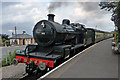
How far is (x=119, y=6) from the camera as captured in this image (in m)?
6.39

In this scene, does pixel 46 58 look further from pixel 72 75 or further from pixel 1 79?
pixel 1 79

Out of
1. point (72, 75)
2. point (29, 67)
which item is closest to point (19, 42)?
point (29, 67)

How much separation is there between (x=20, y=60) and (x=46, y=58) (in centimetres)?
174

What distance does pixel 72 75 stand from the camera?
403 centimetres

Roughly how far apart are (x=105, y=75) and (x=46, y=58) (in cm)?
267

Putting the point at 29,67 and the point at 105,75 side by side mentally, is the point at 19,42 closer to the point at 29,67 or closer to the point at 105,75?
the point at 29,67

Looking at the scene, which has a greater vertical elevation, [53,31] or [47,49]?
[53,31]

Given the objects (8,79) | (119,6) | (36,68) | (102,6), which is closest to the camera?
(36,68)

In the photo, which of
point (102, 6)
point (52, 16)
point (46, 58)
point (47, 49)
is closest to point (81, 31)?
point (102, 6)

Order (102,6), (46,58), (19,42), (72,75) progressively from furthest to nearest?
1. (19,42)
2. (102,6)
3. (46,58)
4. (72,75)

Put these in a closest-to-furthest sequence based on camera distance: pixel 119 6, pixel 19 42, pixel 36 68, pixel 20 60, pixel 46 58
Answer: pixel 46 58, pixel 36 68, pixel 20 60, pixel 119 6, pixel 19 42

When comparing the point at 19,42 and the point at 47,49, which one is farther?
the point at 19,42

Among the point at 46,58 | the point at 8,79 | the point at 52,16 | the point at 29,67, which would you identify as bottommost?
the point at 8,79

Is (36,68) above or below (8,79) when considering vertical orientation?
above
